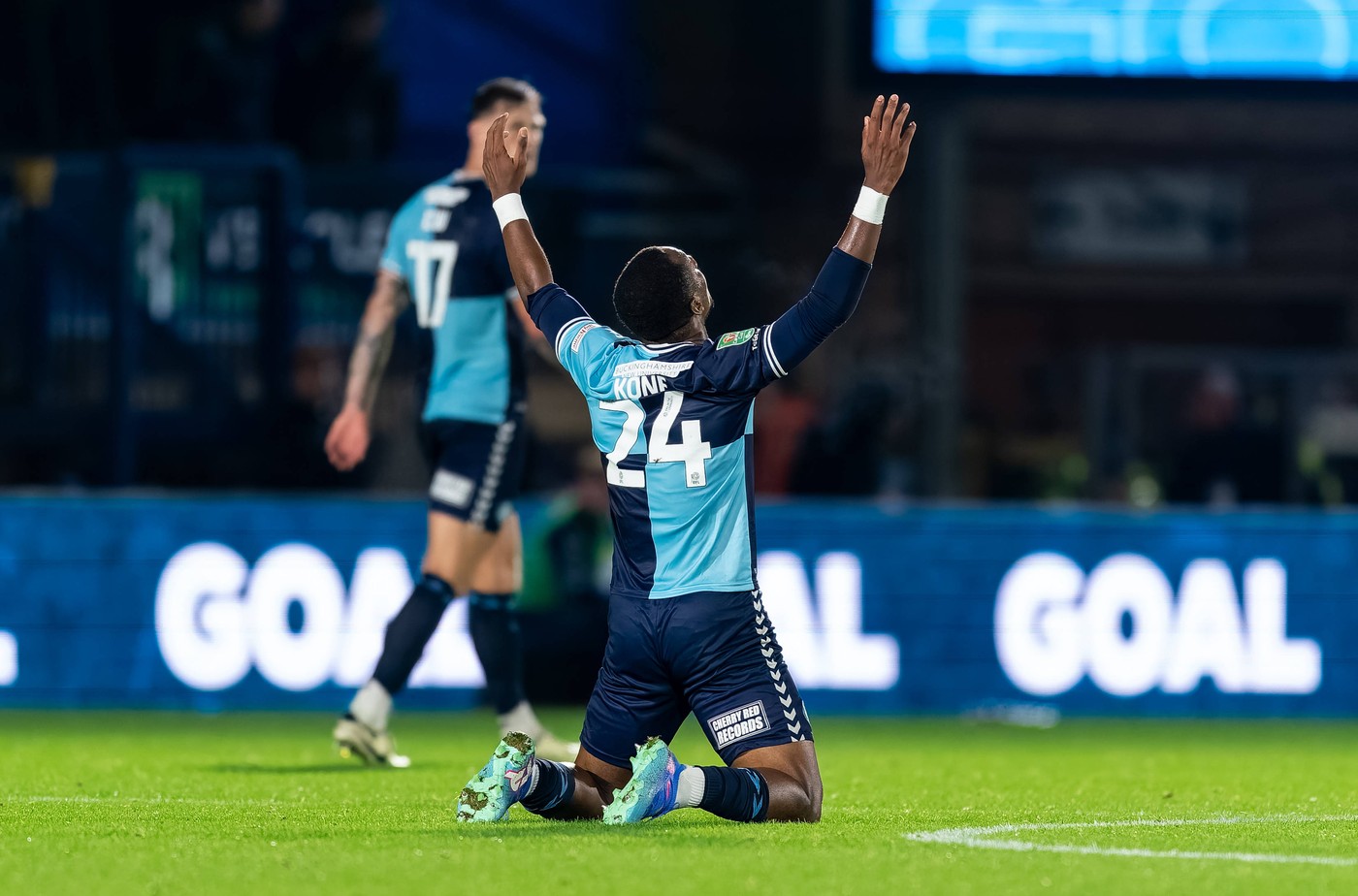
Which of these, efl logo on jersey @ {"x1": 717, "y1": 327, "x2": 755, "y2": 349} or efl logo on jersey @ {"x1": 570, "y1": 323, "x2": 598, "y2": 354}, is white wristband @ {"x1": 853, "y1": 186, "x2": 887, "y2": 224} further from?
efl logo on jersey @ {"x1": 570, "y1": 323, "x2": 598, "y2": 354}

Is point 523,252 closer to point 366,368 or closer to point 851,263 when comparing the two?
point 851,263

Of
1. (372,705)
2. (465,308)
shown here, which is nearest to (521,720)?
(372,705)

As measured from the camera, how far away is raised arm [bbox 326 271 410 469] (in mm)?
7184

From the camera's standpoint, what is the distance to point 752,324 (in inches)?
570

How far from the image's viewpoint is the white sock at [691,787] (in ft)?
16.7

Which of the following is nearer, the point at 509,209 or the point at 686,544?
the point at 686,544

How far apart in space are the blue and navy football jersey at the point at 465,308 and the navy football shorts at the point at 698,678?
1.92 meters

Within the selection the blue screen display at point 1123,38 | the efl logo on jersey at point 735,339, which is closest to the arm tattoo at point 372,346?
the efl logo on jersey at point 735,339

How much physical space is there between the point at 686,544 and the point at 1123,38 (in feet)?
24.7

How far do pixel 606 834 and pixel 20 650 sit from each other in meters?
5.85

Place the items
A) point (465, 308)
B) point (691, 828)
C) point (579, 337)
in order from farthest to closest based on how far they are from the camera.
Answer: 1. point (465, 308)
2. point (579, 337)
3. point (691, 828)

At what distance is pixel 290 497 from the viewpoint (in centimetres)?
1048

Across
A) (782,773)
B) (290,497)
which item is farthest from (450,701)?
(782,773)

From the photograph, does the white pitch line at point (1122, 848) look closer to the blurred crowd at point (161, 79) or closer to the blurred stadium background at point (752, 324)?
the blurred stadium background at point (752, 324)
